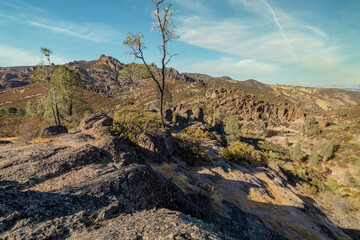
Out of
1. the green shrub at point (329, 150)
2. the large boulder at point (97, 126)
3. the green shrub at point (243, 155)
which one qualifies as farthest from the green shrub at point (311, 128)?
the large boulder at point (97, 126)

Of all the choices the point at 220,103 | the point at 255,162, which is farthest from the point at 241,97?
Answer: the point at 255,162

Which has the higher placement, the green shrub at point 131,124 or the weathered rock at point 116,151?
the green shrub at point 131,124

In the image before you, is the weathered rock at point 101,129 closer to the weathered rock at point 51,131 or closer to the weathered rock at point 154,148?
the weathered rock at point 154,148

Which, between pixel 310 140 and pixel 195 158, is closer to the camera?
pixel 195 158

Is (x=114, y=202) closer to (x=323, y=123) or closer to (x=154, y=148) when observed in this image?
(x=154, y=148)

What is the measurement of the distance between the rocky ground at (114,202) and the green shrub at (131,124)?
29.7 inches

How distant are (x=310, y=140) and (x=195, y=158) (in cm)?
9689

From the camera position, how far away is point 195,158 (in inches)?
619

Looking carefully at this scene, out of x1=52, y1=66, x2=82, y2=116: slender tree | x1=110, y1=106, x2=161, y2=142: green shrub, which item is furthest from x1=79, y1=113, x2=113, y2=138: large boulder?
x1=52, y1=66, x2=82, y2=116: slender tree

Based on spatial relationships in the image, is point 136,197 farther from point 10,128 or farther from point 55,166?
point 10,128

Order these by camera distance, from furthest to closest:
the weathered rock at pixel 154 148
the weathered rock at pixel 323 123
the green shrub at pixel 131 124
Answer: the weathered rock at pixel 323 123
the weathered rock at pixel 154 148
the green shrub at pixel 131 124

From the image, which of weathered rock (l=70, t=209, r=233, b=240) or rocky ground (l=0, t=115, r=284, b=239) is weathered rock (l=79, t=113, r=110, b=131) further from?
weathered rock (l=70, t=209, r=233, b=240)

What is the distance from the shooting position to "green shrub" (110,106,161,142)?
1098 cm

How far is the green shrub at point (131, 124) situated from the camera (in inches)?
432
